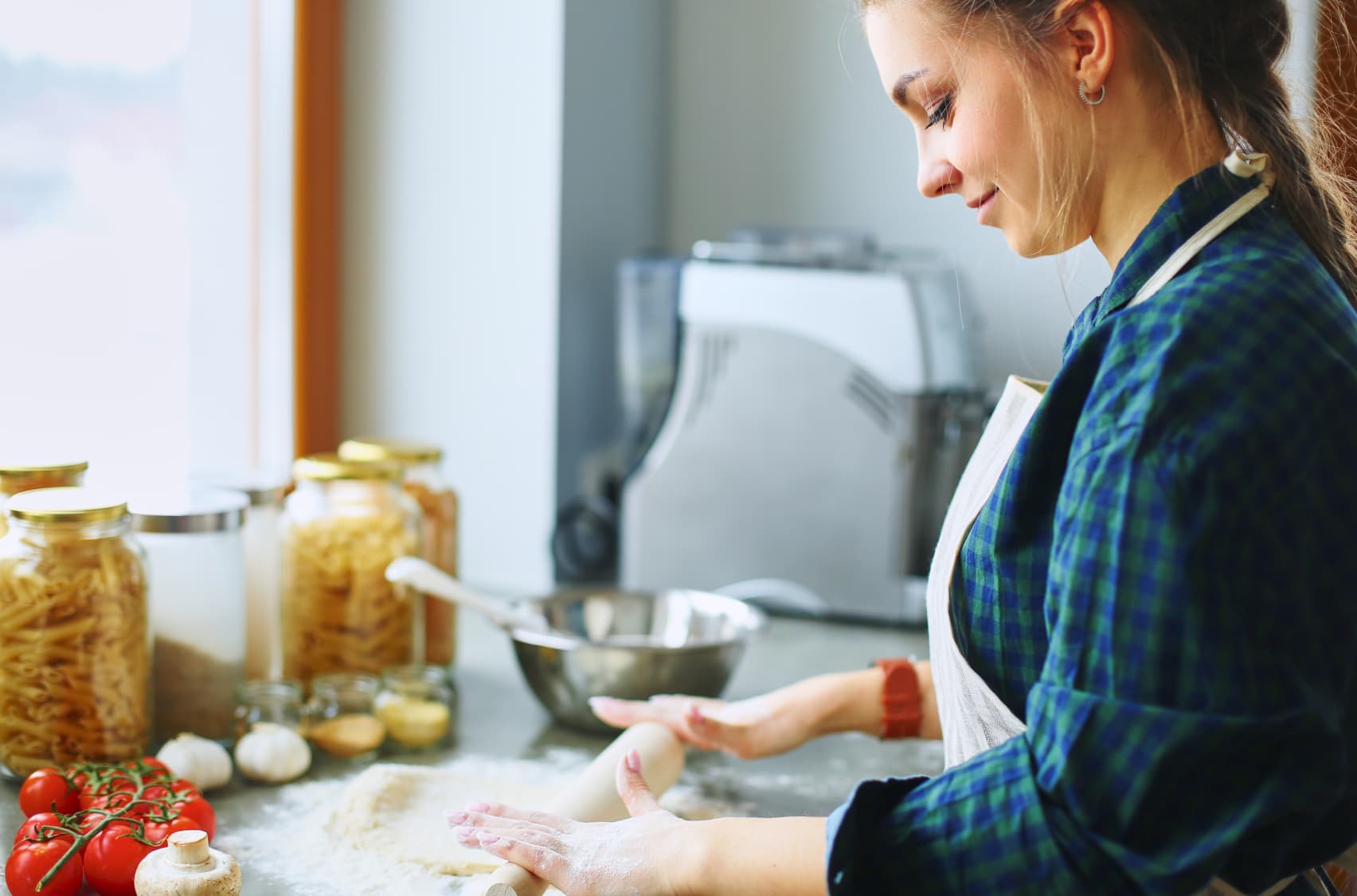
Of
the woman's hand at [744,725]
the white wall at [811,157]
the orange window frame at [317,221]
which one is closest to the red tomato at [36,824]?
the woman's hand at [744,725]

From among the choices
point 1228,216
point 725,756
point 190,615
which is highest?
point 1228,216

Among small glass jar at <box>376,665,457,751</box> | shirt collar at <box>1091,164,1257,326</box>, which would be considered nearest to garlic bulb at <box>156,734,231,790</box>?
small glass jar at <box>376,665,457,751</box>

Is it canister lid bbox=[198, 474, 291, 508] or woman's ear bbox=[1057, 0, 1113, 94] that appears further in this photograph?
canister lid bbox=[198, 474, 291, 508]

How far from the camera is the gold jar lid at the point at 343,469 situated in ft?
3.81

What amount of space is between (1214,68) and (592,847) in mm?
526

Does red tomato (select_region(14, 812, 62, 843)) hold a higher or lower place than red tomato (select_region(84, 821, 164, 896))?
higher

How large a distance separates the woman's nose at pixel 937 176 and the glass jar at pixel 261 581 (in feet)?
2.33

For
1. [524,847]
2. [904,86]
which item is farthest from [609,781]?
[904,86]

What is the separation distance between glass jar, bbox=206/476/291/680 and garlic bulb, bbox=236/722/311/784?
0.54ft

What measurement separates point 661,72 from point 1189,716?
1.57 meters

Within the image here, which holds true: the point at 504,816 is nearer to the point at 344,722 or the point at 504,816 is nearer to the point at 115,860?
the point at 115,860

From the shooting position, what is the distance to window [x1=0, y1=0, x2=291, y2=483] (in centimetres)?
130

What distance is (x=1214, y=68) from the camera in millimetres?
659

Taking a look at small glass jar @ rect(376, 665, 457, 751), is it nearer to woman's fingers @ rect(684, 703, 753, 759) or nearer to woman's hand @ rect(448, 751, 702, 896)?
woman's fingers @ rect(684, 703, 753, 759)
